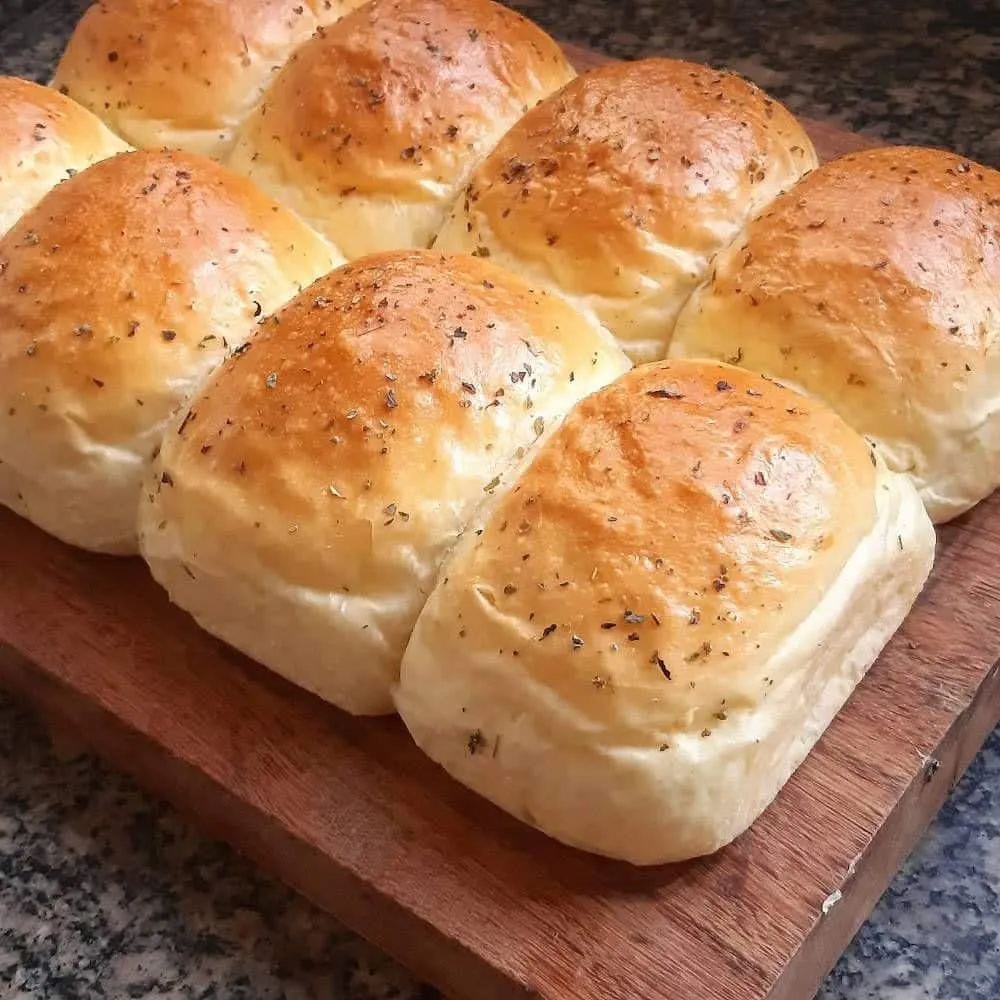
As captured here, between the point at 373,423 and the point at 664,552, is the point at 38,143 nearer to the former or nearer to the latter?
the point at 373,423

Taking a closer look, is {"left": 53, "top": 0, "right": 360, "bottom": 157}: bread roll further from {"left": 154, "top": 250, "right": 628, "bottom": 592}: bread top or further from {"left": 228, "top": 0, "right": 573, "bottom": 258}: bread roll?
{"left": 154, "top": 250, "right": 628, "bottom": 592}: bread top

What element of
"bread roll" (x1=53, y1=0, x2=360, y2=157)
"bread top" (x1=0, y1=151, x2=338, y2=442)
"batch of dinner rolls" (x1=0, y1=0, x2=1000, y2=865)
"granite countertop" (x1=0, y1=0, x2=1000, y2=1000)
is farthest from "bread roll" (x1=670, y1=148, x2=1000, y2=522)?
"bread roll" (x1=53, y1=0, x2=360, y2=157)

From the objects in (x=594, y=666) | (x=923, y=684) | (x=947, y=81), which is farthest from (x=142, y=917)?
(x=947, y=81)

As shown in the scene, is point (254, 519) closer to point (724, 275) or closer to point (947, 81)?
point (724, 275)

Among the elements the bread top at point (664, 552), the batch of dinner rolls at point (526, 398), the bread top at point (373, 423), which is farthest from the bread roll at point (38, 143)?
the bread top at point (664, 552)

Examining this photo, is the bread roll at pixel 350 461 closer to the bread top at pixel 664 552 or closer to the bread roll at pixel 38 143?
the bread top at pixel 664 552

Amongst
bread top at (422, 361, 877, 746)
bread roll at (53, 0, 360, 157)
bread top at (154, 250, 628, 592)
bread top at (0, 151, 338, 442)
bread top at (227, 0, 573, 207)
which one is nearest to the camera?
bread top at (422, 361, 877, 746)
